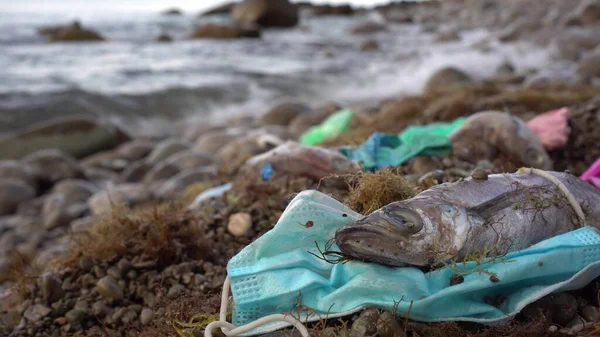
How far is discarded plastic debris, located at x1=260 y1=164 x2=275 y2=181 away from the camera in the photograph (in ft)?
14.2

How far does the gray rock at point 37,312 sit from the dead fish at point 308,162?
1781 millimetres

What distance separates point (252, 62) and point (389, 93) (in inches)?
264

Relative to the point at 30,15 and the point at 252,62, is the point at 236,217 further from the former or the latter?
the point at 30,15

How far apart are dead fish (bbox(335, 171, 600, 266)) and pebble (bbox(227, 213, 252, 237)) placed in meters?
1.52

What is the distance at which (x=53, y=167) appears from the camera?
8.62m

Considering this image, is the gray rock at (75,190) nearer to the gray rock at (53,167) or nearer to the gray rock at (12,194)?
the gray rock at (12,194)

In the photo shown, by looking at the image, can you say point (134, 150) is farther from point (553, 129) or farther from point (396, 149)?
point (553, 129)

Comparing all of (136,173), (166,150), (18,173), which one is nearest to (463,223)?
(136,173)

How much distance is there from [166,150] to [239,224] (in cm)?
→ 546

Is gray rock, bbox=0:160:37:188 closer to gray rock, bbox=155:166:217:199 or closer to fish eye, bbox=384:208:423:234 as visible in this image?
gray rock, bbox=155:166:217:199

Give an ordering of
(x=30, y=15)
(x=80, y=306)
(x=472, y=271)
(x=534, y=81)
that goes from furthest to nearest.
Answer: (x=30, y=15)
(x=534, y=81)
(x=80, y=306)
(x=472, y=271)

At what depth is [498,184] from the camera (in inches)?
104

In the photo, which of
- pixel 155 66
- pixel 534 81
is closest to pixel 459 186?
pixel 534 81

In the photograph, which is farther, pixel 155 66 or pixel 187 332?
pixel 155 66
